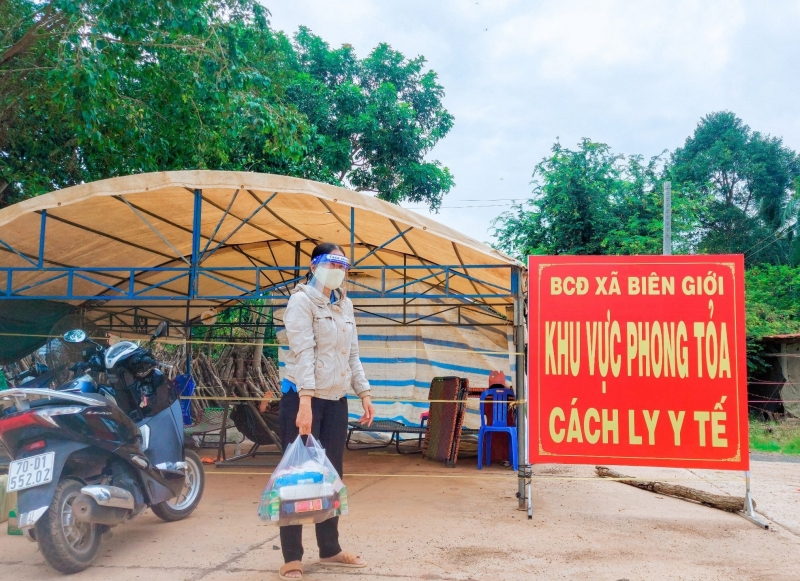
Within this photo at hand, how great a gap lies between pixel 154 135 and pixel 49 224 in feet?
10.1

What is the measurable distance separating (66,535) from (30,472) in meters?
0.36

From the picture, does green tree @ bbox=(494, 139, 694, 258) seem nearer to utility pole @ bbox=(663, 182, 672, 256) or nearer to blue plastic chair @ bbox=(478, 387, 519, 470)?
utility pole @ bbox=(663, 182, 672, 256)

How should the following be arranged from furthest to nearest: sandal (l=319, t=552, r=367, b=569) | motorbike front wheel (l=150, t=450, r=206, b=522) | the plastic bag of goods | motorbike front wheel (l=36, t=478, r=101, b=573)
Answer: motorbike front wheel (l=150, t=450, r=206, b=522), sandal (l=319, t=552, r=367, b=569), motorbike front wheel (l=36, t=478, r=101, b=573), the plastic bag of goods

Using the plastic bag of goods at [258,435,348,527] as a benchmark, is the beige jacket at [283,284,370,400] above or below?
above

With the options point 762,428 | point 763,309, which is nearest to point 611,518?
point 762,428

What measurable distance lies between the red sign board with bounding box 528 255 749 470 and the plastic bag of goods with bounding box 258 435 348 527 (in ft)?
7.06

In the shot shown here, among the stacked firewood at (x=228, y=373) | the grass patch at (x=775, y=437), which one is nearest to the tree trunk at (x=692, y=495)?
the grass patch at (x=775, y=437)

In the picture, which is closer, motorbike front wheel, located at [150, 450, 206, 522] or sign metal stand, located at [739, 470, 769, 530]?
motorbike front wheel, located at [150, 450, 206, 522]

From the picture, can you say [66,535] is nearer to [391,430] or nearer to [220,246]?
[220,246]

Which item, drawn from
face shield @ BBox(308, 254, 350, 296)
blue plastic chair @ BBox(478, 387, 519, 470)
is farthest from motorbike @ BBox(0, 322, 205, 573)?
blue plastic chair @ BBox(478, 387, 519, 470)

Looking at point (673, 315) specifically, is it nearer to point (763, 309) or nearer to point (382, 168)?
point (382, 168)

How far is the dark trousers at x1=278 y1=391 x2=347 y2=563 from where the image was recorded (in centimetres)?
313

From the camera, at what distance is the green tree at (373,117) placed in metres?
14.7

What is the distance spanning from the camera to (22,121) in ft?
30.6
